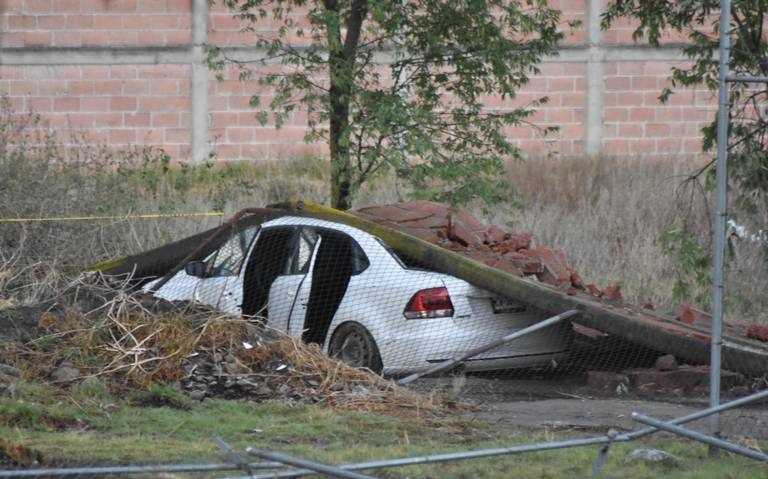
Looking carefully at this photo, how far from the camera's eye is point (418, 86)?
567 inches

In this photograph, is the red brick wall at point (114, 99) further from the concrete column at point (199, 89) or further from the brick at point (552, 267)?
the brick at point (552, 267)

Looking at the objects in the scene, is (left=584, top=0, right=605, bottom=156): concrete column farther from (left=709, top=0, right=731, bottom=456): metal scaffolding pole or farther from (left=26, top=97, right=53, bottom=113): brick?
(left=709, top=0, right=731, bottom=456): metal scaffolding pole

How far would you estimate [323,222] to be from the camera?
11.8m

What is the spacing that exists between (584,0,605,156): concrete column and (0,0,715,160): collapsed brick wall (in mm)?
60

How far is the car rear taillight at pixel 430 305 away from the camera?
1082 centimetres

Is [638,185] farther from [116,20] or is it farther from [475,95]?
[116,20]

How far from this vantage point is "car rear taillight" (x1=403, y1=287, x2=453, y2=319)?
10.8m

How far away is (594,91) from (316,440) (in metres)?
14.7

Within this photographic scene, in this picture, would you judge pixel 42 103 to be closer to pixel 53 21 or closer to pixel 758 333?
pixel 53 21

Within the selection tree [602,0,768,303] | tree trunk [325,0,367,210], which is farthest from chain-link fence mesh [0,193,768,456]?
tree trunk [325,0,367,210]

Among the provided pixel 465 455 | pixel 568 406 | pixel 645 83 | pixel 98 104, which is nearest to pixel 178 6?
pixel 98 104

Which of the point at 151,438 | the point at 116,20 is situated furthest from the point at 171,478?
the point at 116,20

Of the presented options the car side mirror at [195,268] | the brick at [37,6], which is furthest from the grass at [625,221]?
the brick at [37,6]

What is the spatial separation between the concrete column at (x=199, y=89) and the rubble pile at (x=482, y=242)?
936cm
